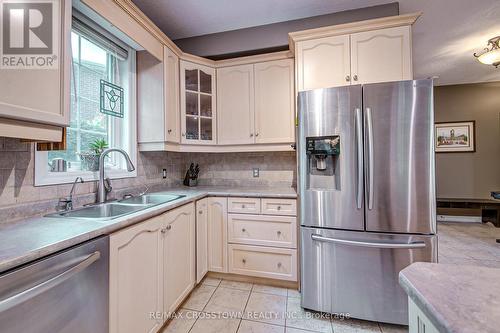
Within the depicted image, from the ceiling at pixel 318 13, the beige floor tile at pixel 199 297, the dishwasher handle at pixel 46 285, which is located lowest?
the beige floor tile at pixel 199 297

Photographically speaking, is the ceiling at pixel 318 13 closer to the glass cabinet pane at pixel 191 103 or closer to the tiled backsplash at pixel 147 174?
the glass cabinet pane at pixel 191 103

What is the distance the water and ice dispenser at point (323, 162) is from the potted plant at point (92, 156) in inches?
63.4

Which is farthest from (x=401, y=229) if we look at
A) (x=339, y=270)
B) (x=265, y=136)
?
(x=265, y=136)

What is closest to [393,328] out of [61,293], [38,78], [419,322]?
[419,322]

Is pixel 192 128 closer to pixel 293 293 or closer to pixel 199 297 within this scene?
pixel 199 297

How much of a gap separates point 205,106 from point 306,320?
2256 mm

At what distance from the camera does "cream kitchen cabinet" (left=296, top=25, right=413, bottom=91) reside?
1.87 metres

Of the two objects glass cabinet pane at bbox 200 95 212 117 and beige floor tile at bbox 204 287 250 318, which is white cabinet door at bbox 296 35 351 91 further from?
beige floor tile at bbox 204 287 250 318

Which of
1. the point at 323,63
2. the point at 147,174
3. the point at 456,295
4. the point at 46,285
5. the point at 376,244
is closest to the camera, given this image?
the point at 456,295

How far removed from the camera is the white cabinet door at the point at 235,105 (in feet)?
8.02

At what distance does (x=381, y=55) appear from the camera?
191 cm

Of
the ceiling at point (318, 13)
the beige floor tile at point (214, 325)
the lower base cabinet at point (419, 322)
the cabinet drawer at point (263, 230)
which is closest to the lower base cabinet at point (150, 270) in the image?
the beige floor tile at point (214, 325)

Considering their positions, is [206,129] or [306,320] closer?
[306,320]

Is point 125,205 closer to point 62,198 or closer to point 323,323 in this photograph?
point 62,198
